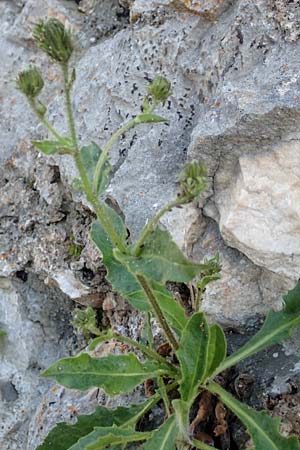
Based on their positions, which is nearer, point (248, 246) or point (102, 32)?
point (248, 246)

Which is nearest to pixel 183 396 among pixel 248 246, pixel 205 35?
pixel 248 246

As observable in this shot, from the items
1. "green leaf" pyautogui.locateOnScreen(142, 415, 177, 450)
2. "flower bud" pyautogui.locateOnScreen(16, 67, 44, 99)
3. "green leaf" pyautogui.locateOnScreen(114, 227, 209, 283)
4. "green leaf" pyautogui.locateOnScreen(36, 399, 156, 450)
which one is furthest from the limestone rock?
"flower bud" pyautogui.locateOnScreen(16, 67, 44, 99)

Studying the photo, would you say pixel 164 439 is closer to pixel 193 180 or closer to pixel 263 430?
pixel 263 430

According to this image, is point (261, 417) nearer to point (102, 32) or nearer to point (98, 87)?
point (98, 87)

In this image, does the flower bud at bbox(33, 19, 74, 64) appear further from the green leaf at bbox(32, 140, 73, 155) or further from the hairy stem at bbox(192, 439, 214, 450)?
the hairy stem at bbox(192, 439, 214, 450)

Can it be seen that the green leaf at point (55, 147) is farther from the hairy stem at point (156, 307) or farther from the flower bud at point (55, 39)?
the hairy stem at point (156, 307)

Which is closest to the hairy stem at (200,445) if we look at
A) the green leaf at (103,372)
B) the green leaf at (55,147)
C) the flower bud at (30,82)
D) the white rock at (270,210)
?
the green leaf at (103,372)
